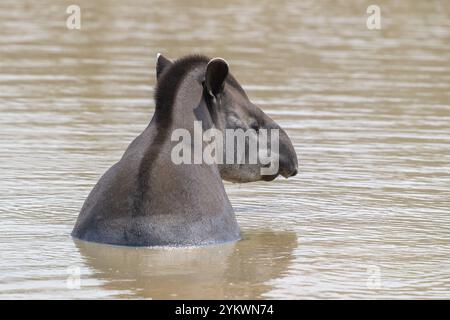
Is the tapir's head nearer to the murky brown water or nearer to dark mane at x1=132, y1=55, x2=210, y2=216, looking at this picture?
dark mane at x1=132, y1=55, x2=210, y2=216

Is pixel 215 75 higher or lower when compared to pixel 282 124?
higher

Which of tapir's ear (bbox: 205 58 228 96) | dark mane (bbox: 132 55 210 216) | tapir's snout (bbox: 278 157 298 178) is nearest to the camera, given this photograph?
dark mane (bbox: 132 55 210 216)

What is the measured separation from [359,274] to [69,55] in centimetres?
1389

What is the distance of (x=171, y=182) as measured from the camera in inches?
429

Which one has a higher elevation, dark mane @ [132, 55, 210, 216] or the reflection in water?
dark mane @ [132, 55, 210, 216]

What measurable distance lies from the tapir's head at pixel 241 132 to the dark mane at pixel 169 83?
0.14 m

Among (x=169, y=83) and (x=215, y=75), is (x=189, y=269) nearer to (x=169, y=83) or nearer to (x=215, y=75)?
(x=169, y=83)

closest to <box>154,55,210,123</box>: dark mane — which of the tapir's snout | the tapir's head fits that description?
the tapir's head

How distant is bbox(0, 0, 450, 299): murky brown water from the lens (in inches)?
418

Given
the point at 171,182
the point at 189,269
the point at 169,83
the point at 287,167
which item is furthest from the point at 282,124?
the point at 189,269

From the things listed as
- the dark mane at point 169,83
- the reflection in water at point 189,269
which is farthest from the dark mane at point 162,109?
the reflection in water at point 189,269

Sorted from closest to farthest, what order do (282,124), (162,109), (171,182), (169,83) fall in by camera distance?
1. (171,182)
2. (162,109)
3. (169,83)
4. (282,124)

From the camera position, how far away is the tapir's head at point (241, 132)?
11781mm

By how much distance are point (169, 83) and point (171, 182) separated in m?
0.96
